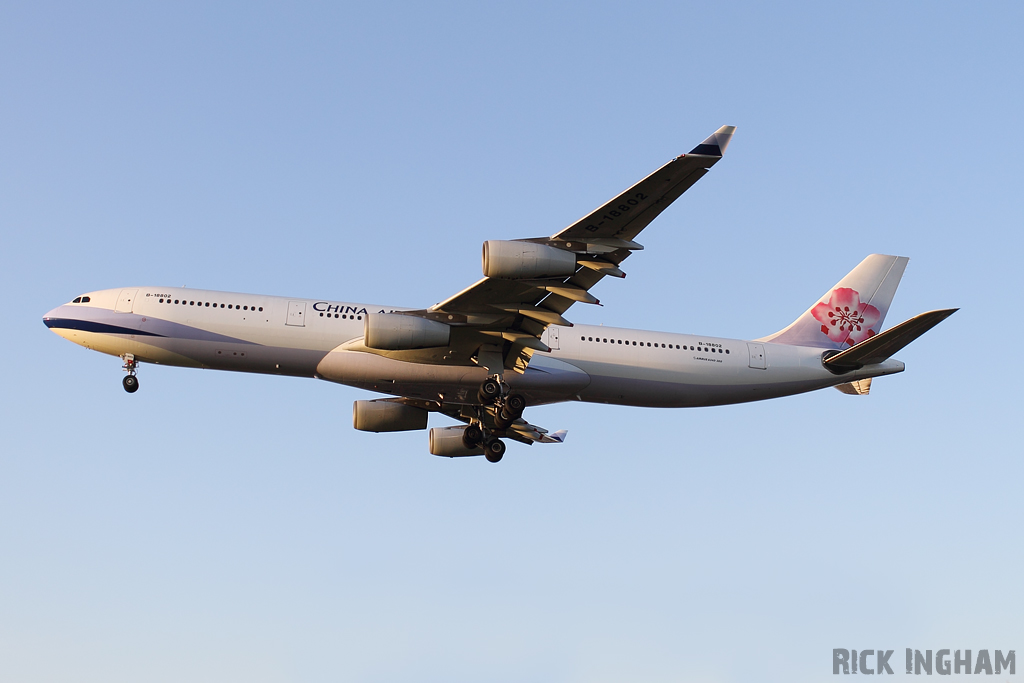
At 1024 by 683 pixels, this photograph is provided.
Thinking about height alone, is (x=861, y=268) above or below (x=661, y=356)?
above

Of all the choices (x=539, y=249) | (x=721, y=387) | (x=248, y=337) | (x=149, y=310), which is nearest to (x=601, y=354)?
(x=721, y=387)

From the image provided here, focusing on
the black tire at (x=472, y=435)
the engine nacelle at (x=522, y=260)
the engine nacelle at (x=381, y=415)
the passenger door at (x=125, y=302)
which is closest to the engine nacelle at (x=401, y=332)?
the engine nacelle at (x=522, y=260)

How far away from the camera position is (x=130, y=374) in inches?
1435

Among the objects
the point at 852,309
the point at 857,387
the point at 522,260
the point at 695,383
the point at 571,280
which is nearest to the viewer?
the point at 522,260

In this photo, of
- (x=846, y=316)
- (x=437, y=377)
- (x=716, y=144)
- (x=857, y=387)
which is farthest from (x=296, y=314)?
(x=846, y=316)

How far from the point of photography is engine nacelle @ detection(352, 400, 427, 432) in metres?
40.4

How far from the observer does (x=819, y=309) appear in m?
40.9

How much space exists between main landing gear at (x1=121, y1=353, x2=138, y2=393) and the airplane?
37 mm

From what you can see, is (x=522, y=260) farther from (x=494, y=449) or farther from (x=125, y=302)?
(x=125, y=302)

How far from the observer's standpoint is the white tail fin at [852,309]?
40.3 metres

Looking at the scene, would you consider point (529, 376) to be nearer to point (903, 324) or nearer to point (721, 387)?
point (721, 387)

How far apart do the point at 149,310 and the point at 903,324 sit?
2638cm

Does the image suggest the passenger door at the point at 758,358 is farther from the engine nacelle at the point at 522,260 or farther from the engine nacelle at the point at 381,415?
the engine nacelle at the point at 381,415

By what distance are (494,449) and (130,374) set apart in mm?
14161
